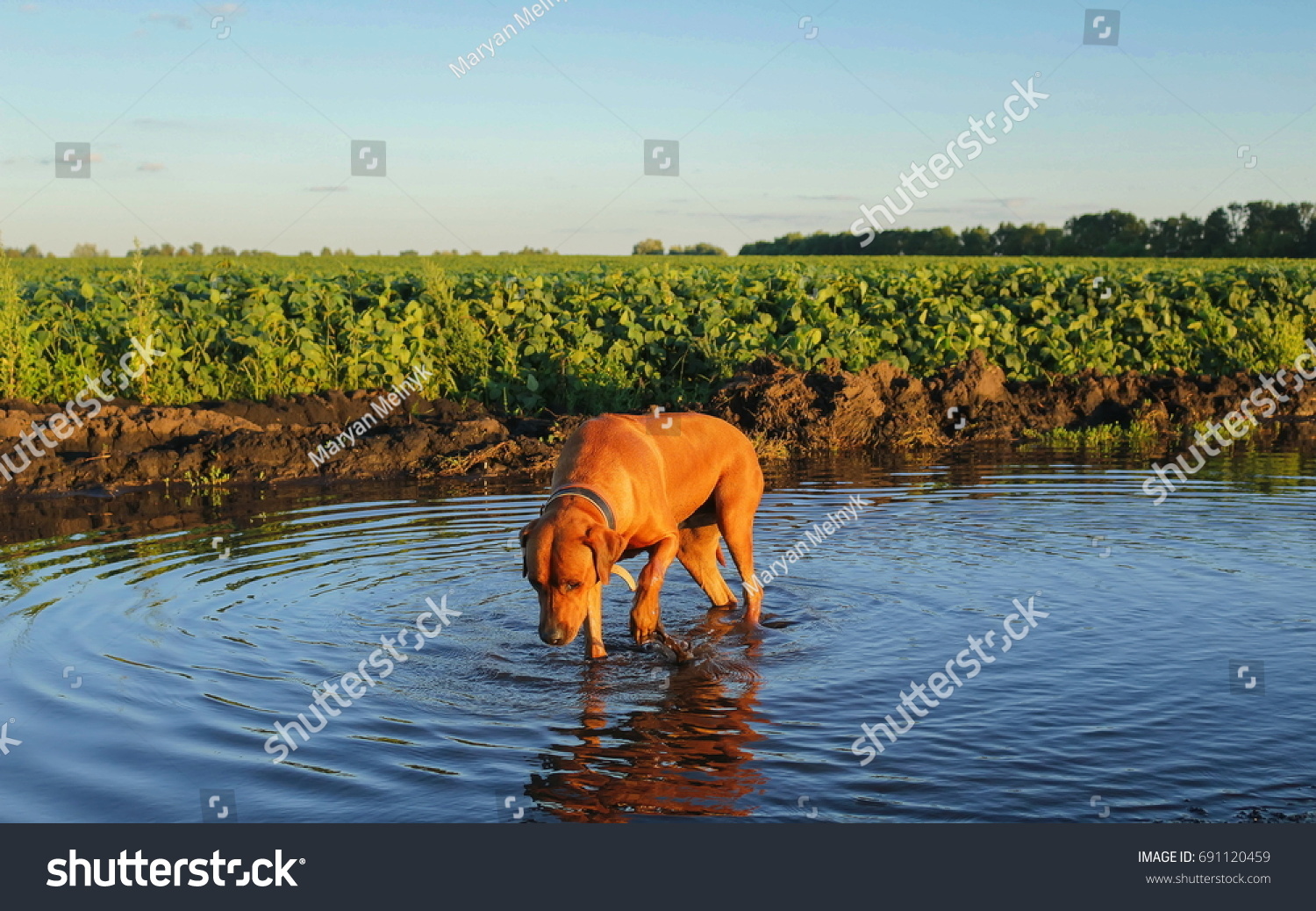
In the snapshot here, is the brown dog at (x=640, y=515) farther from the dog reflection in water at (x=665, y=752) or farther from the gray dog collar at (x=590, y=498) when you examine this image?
the dog reflection in water at (x=665, y=752)

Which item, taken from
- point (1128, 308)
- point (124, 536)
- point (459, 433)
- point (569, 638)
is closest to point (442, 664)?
point (569, 638)

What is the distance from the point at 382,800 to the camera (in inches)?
227

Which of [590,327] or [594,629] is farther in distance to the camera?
[590,327]

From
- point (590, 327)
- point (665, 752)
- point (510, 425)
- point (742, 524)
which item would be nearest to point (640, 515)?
point (665, 752)

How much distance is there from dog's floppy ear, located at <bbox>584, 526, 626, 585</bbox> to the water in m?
0.88

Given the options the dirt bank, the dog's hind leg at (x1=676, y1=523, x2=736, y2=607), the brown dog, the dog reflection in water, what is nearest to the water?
the dog reflection in water

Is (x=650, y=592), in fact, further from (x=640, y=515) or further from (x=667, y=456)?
(x=667, y=456)

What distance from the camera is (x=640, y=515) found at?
7.61 m

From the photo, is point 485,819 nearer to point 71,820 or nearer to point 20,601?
point 71,820

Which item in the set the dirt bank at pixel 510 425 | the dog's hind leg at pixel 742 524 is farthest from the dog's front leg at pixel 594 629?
the dirt bank at pixel 510 425

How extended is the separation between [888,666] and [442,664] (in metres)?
2.97

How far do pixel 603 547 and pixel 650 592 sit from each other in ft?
3.85

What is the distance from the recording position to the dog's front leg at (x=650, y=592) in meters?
7.86

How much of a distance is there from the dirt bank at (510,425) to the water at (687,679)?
3.71 meters
